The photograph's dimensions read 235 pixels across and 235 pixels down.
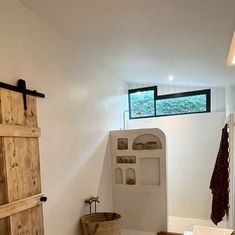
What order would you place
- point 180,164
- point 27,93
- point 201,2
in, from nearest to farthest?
point 201,2 → point 27,93 → point 180,164

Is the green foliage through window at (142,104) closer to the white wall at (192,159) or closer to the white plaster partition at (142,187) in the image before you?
the white wall at (192,159)

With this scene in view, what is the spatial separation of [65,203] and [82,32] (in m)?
1.98

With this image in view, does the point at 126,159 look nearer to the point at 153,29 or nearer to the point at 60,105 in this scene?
the point at 60,105

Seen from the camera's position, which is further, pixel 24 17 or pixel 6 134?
pixel 24 17

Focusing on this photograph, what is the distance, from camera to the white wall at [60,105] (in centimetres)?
215

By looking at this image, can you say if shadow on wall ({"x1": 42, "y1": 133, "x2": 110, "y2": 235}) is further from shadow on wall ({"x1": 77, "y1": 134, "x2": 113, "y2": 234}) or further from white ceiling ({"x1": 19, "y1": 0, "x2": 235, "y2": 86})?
white ceiling ({"x1": 19, "y1": 0, "x2": 235, "y2": 86})

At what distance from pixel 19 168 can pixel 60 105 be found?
94 centimetres

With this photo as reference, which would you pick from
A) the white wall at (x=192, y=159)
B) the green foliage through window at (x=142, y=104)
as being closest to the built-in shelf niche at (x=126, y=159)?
the white wall at (x=192, y=159)

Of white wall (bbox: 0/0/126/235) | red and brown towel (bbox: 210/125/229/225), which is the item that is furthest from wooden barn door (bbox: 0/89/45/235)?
red and brown towel (bbox: 210/125/229/225)

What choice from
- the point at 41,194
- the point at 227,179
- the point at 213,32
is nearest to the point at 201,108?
the point at 227,179

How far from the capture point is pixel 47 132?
8.18ft

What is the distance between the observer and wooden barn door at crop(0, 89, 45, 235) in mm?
1864

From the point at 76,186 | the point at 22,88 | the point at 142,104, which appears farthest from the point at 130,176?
the point at 22,88

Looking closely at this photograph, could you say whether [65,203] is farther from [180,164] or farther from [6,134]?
[180,164]
